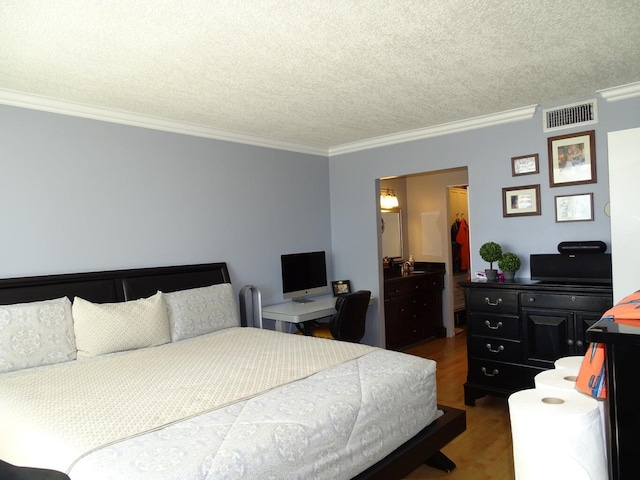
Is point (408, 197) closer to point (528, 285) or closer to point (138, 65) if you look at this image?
point (528, 285)

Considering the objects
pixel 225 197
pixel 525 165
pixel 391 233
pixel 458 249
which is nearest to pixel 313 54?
pixel 225 197

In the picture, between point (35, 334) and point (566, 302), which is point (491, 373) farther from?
point (35, 334)

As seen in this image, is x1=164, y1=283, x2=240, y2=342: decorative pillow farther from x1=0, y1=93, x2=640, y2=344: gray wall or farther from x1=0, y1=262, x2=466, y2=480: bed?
x1=0, y1=93, x2=640, y2=344: gray wall

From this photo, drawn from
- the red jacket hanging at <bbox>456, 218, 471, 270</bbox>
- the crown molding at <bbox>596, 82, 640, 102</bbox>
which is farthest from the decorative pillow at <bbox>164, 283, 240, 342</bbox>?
the red jacket hanging at <bbox>456, 218, 471, 270</bbox>

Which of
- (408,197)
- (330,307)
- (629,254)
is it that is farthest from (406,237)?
(629,254)

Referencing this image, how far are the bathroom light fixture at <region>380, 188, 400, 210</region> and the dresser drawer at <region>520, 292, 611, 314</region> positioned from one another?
3050mm

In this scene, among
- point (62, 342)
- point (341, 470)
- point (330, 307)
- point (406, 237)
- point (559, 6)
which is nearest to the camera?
point (341, 470)

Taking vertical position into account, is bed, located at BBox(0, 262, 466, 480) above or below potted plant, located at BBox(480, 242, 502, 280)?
below

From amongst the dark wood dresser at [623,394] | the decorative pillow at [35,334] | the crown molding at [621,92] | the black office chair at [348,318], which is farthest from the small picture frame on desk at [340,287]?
the dark wood dresser at [623,394]

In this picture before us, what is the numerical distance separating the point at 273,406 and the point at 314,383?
0.35m

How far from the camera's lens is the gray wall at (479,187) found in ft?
12.1

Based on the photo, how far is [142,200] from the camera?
3855 mm

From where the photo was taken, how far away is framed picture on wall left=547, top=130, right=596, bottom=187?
3.69 meters

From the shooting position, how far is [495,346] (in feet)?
12.3
